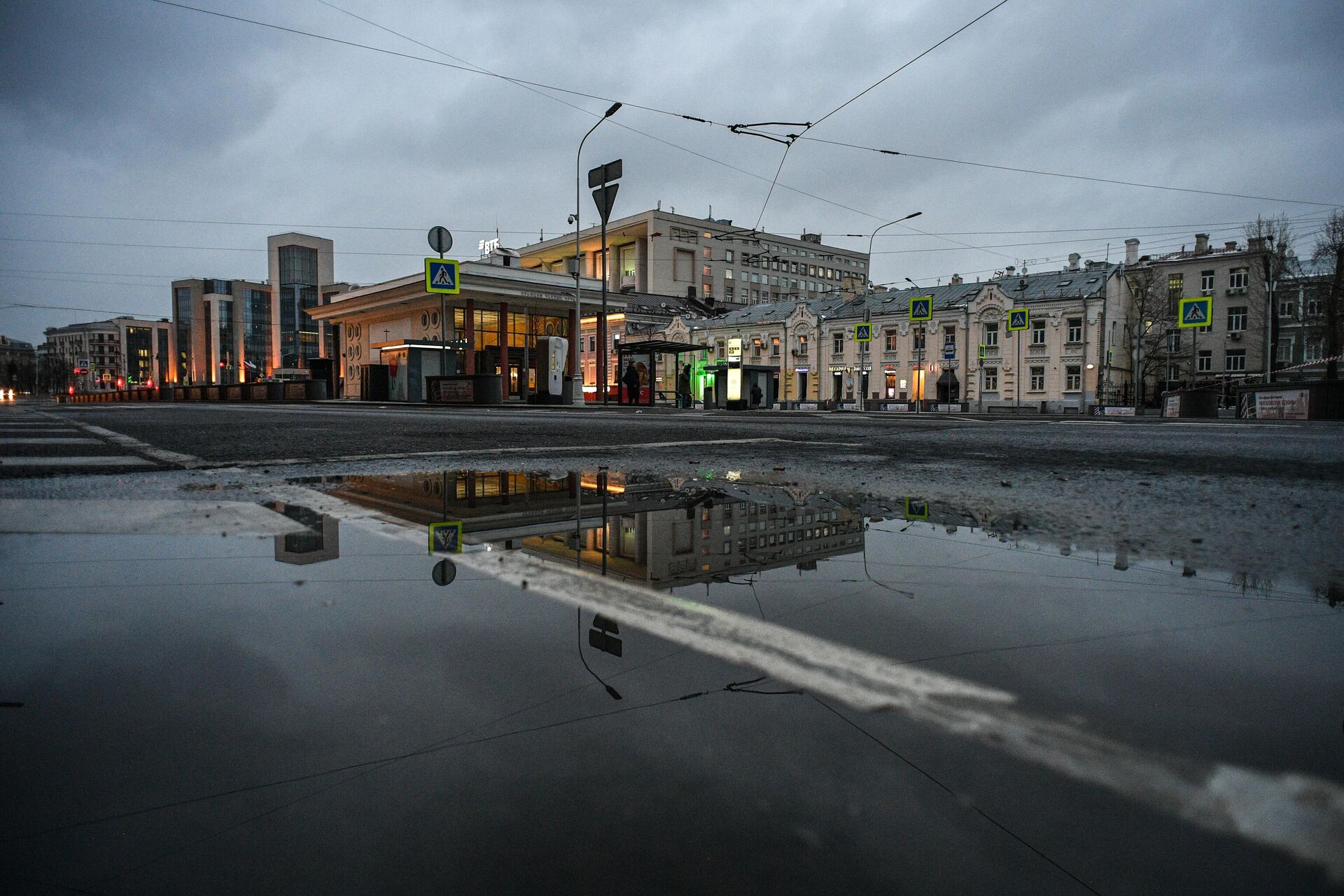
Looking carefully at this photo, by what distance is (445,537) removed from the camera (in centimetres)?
208

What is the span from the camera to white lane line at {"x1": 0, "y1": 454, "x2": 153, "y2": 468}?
411cm

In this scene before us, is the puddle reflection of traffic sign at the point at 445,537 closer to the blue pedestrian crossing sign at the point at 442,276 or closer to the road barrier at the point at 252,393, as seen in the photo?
the blue pedestrian crossing sign at the point at 442,276

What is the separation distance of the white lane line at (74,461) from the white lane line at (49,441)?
1670 millimetres

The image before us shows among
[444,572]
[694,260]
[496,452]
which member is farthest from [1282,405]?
[694,260]

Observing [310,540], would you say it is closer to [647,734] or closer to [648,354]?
[647,734]

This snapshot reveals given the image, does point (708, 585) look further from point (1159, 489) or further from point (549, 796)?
point (1159, 489)

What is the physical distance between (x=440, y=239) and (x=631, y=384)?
11.7 metres

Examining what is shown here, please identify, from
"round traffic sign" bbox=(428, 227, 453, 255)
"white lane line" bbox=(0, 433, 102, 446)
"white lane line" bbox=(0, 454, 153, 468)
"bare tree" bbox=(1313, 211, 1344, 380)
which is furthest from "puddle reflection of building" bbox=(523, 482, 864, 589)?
"bare tree" bbox=(1313, 211, 1344, 380)

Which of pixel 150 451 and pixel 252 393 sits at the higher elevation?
pixel 252 393

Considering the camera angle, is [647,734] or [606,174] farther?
[606,174]

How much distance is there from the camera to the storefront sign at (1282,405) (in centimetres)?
2105

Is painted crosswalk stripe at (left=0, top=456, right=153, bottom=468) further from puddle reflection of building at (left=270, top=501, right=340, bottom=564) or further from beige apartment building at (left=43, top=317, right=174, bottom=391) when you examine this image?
beige apartment building at (left=43, top=317, right=174, bottom=391)

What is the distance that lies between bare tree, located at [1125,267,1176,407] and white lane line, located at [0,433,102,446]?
173 feet

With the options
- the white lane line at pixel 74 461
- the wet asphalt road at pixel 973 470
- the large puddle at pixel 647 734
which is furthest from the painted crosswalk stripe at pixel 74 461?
the large puddle at pixel 647 734
